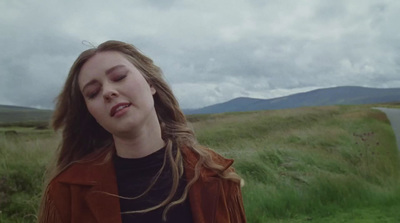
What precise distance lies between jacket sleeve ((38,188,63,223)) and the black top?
289mm

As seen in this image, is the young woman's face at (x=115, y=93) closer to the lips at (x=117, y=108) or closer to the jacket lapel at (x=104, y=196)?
the lips at (x=117, y=108)

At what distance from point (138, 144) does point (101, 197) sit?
30cm

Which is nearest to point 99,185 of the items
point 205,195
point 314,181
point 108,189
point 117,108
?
point 108,189

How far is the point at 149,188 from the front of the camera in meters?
1.75

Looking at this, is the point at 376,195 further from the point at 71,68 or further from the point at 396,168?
the point at 71,68

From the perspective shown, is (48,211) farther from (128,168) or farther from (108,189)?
(128,168)

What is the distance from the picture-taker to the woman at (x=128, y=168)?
66.3 inches

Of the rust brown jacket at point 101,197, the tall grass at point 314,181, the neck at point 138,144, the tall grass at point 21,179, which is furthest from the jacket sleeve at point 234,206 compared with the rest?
the tall grass at point 314,181

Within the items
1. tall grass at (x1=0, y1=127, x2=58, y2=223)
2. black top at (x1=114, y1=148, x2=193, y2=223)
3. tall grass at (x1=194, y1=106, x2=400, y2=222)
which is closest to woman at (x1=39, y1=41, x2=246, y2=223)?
black top at (x1=114, y1=148, x2=193, y2=223)

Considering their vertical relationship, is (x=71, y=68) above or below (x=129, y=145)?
above

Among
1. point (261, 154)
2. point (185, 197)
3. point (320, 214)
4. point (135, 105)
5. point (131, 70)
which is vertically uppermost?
point (131, 70)

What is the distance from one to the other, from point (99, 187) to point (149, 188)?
0.75ft

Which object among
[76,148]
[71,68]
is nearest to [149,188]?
[76,148]

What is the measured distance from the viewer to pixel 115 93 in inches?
67.7
